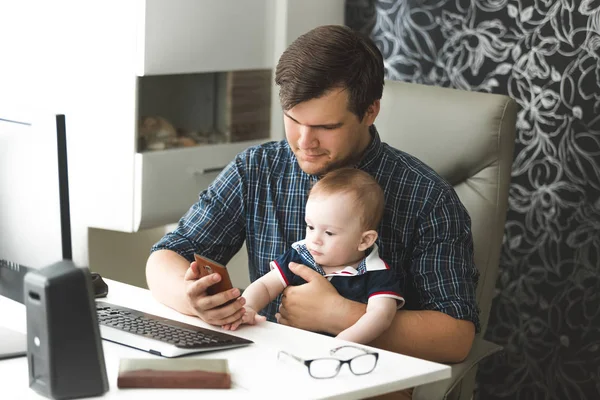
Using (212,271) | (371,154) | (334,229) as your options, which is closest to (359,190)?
(334,229)

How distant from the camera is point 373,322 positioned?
1.75m

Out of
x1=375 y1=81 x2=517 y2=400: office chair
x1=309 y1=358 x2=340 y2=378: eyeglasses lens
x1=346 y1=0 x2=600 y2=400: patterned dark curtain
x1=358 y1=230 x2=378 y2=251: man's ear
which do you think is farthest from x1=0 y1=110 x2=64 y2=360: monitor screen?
x1=346 y1=0 x2=600 y2=400: patterned dark curtain

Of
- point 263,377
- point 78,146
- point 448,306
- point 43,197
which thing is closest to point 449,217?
point 448,306

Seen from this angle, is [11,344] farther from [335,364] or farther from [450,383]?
[450,383]

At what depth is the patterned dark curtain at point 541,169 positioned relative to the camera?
8.77 ft

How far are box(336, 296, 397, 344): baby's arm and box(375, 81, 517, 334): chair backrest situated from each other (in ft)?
1.22

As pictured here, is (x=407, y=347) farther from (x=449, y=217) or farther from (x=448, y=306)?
(x=449, y=217)

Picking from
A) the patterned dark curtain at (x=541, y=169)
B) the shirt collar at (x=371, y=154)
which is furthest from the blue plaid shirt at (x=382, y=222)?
the patterned dark curtain at (x=541, y=169)

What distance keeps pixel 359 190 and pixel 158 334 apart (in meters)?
0.48

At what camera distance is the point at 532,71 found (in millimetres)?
2740

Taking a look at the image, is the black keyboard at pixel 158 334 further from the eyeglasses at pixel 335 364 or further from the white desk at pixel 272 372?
the eyeglasses at pixel 335 364

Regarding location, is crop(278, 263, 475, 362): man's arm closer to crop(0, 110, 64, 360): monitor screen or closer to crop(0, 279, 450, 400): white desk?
crop(0, 279, 450, 400): white desk

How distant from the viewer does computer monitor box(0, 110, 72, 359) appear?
1386 mm

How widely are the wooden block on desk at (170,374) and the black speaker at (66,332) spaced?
0.04 meters
